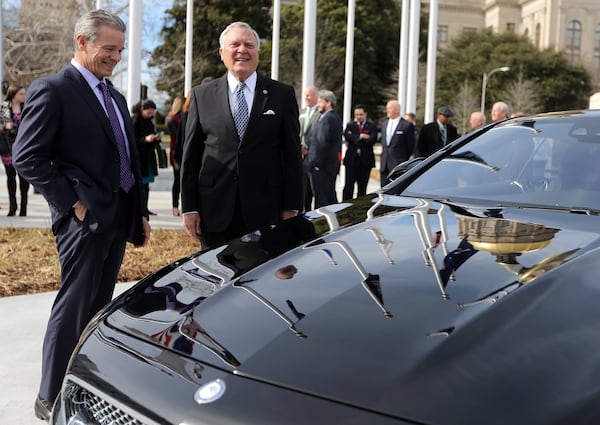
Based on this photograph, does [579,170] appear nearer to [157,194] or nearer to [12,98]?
[12,98]

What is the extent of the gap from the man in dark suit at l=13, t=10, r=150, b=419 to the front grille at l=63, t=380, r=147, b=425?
3.61 feet

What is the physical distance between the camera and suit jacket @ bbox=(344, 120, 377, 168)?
1187 cm

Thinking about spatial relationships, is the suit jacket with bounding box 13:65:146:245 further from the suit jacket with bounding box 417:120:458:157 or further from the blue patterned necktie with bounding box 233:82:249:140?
the suit jacket with bounding box 417:120:458:157

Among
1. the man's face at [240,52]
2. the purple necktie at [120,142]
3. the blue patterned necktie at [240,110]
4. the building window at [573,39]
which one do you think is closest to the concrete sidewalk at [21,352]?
the purple necktie at [120,142]

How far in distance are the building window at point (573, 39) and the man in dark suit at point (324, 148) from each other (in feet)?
307

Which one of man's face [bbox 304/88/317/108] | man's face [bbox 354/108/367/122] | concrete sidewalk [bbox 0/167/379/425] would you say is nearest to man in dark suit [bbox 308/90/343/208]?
man's face [bbox 304/88/317/108]

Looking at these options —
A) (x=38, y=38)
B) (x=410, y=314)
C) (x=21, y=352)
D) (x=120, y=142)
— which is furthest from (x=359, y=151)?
(x=38, y=38)

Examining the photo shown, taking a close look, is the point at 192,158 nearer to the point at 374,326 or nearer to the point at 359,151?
the point at 374,326

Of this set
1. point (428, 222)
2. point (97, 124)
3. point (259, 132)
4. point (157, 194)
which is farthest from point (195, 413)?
point (157, 194)

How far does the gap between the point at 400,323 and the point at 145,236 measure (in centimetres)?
201

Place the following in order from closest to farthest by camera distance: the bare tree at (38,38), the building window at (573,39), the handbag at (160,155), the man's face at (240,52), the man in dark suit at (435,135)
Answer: the man's face at (240,52) → the handbag at (160,155) → the man in dark suit at (435,135) → the bare tree at (38,38) → the building window at (573,39)

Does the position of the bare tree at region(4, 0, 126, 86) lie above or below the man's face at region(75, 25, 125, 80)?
above

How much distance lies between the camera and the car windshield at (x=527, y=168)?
298 cm

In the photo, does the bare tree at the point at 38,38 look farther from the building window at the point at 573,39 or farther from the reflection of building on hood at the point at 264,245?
the building window at the point at 573,39
